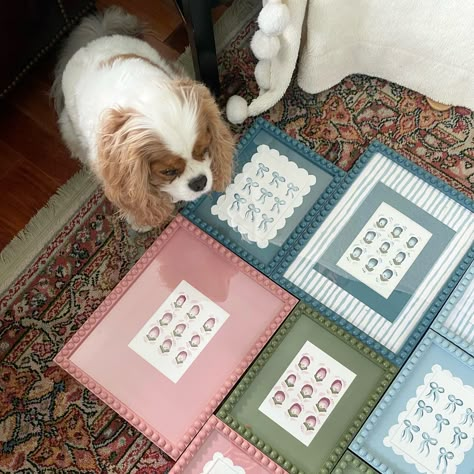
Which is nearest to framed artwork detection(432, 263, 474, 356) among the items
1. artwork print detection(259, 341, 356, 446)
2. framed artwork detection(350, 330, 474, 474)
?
framed artwork detection(350, 330, 474, 474)

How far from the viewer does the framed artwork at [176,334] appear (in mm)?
1578

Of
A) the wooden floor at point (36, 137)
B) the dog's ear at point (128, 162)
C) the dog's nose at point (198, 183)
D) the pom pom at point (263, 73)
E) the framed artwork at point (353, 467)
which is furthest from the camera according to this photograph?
the wooden floor at point (36, 137)

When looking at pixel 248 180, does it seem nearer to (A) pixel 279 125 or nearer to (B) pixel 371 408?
(A) pixel 279 125

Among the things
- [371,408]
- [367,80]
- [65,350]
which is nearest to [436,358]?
[371,408]

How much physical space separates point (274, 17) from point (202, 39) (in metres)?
0.19

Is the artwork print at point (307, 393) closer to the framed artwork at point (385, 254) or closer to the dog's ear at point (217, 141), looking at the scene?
the framed artwork at point (385, 254)

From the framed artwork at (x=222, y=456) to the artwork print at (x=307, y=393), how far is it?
86 millimetres

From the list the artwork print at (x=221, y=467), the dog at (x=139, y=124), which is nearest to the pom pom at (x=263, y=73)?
the dog at (x=139, y=124)

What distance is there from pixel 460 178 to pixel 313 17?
55 centimetres

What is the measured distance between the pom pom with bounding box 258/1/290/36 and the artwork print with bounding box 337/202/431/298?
506mm

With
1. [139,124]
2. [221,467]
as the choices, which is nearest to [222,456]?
[221,467]

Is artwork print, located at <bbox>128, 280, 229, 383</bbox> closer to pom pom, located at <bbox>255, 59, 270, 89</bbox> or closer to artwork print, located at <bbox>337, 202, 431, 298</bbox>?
artwork print, located at <bbox>337, 202, 431, 298</bbox>

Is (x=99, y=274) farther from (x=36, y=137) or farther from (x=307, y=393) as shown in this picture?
(x=307, y=393)

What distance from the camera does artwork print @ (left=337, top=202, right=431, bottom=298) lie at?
1.66 metres
